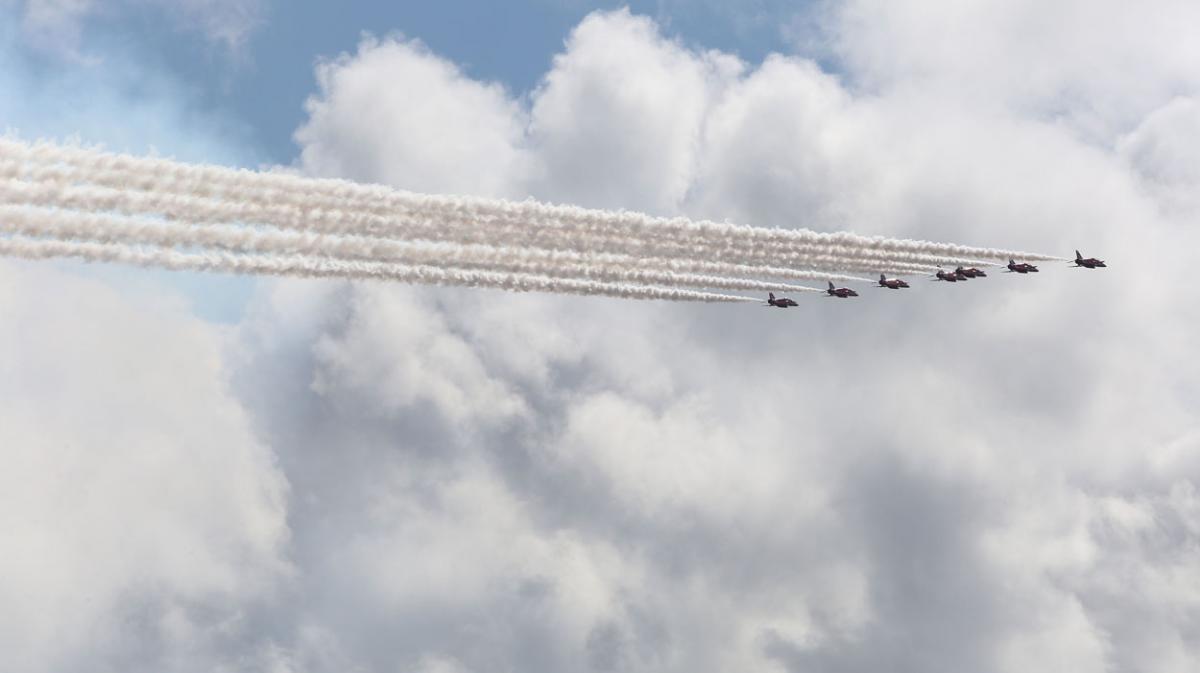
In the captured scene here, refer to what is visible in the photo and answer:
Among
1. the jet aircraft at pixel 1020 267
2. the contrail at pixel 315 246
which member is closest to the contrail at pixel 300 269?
the contrail at pixel 315 246

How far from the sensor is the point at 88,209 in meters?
65.5

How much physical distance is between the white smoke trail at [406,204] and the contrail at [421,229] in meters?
0.45

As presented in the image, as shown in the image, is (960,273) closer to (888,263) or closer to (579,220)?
(888,263)

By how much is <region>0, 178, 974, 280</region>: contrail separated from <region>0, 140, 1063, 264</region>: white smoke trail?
0.45m

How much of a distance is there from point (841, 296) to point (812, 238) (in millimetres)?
12390

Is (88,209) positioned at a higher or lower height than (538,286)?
lower

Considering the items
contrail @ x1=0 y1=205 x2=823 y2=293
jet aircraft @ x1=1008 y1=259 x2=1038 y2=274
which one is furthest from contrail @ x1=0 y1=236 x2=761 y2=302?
jet aircraft @ x1=1008 y1=259 x2=1038 y2=274

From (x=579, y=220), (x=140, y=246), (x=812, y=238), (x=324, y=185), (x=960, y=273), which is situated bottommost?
(x=140, y=246)

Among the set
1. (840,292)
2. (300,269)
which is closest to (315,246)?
(300,269)

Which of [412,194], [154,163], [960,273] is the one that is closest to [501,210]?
[412,194]

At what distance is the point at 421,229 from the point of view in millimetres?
76562

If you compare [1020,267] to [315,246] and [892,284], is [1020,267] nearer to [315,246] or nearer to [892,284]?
[892,284]

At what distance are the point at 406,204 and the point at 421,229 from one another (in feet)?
5.66

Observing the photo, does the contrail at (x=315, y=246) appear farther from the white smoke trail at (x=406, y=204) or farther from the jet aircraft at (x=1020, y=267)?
the jet aircraft at (x=1020, y=267)
